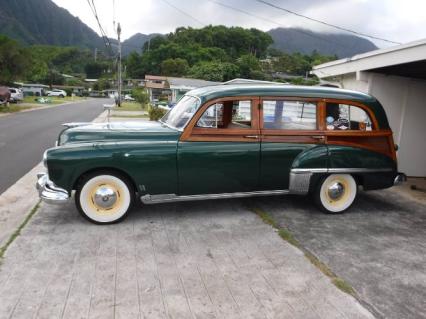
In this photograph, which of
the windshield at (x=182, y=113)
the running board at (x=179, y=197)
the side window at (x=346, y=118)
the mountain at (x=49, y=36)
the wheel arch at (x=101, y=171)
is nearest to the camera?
the wheel arch at (x=101, y=171)

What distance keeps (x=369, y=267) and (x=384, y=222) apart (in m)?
1.68

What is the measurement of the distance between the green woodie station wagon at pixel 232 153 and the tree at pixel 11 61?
981 inches

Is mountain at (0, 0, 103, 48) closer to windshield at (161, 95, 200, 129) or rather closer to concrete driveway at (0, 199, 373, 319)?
windshield at (161, 95, 200, 129)

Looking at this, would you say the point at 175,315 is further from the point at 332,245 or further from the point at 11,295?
the point at 332,245

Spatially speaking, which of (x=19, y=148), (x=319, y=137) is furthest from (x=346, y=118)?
(x=19, y=148)

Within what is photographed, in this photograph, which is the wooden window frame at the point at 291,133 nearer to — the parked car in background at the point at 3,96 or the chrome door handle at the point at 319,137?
the chrome door handle at the point at 319,137

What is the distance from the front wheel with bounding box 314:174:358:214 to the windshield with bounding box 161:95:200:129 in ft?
6.94

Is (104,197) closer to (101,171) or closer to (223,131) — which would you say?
(101,171)

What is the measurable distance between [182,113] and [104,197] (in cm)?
159

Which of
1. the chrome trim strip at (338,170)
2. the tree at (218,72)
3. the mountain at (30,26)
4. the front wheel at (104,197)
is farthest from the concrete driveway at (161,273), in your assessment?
the mountain at (30,26)

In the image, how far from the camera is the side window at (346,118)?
5531mm

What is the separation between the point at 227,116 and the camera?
557 centimetres

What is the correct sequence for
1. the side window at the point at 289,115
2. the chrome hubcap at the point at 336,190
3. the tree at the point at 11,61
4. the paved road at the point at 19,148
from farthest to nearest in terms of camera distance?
the tree at the point at 11,61, the paved road at the point at 19,148, the chrome hubcap at the point at 336,190, the side window at the point at 289,115

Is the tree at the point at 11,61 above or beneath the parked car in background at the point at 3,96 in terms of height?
above
